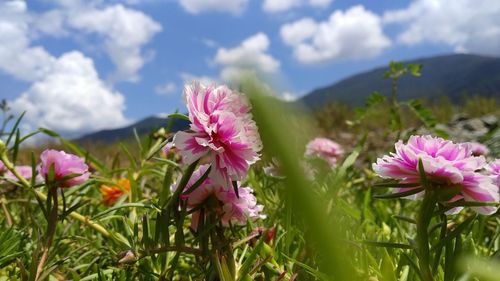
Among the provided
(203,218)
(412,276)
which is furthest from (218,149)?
(412,276)

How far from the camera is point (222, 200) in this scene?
0.62 metres

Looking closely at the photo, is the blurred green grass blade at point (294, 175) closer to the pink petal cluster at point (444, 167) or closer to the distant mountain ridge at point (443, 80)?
the pink petal cluster at point (444, 167)

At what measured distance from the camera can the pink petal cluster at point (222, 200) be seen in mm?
604

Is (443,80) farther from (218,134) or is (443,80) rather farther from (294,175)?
(294,175)

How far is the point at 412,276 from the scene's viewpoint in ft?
2.13

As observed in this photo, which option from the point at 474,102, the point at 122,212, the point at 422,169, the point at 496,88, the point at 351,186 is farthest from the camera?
the point at 496,88

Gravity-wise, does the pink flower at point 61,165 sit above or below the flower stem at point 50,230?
above

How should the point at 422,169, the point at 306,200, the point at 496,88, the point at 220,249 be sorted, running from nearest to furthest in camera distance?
the point at 306,200 → the point at 422,169 → the point at 220,249 → the point at 496,88

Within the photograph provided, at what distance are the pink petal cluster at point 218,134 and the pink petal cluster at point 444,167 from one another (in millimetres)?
155

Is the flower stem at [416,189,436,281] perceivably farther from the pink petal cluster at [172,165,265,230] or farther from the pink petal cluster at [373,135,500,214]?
the pink petal cluster at [172,165,265,230]

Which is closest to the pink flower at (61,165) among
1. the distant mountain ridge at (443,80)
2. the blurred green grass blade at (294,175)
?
the blurred green grass blade at (294,175)

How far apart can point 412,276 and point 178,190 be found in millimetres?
340

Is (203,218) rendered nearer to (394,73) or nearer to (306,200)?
(306,200)

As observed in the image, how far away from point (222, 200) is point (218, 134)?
0.13 m
